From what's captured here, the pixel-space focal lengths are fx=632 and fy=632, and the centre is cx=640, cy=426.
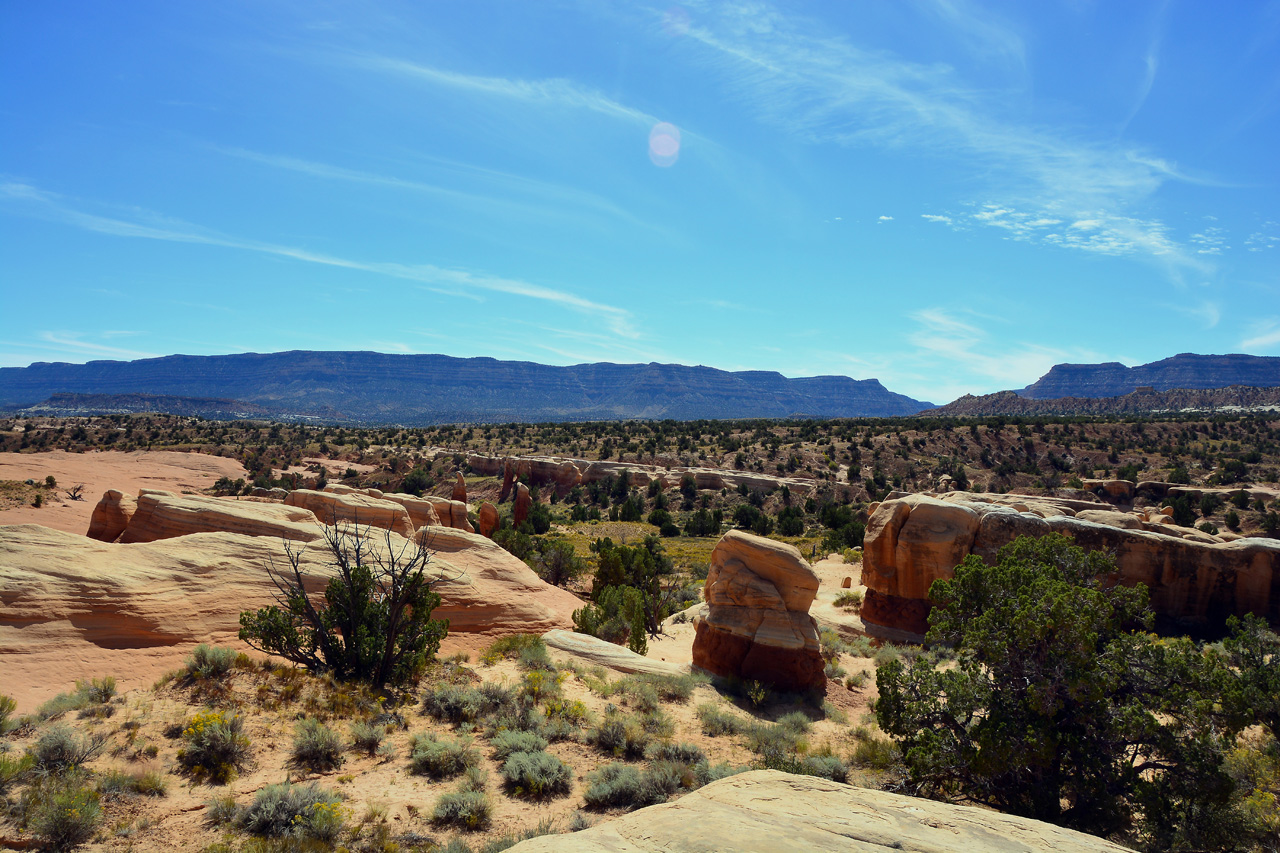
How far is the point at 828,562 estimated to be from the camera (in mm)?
31016

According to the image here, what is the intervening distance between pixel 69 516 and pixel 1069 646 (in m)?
41.7

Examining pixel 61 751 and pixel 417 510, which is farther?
pixel 417 510

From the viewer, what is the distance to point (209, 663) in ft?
32.7

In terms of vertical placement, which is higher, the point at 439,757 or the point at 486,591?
the point at 486,591

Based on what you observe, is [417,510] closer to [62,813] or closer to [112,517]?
[112,517]

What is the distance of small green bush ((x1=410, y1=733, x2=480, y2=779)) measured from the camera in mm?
8469

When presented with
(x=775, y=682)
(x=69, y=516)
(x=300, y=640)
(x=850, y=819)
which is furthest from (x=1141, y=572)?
(x=69, y=516)

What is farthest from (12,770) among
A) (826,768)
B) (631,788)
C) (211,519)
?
(826,768)

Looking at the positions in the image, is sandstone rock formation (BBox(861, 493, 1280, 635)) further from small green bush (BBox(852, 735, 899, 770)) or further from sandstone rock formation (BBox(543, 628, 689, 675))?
sandstone rock formation (BBox(543, 628, 689, 675))

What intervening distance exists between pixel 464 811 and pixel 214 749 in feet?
11.2

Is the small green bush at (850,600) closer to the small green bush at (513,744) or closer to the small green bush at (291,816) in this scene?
the small green bush at (513,744)

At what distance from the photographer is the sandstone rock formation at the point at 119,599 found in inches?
369

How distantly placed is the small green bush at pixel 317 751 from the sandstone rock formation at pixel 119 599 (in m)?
3.38

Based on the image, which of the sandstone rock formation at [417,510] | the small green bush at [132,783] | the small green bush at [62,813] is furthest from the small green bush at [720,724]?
the sandstone rock formation at [417,510]
